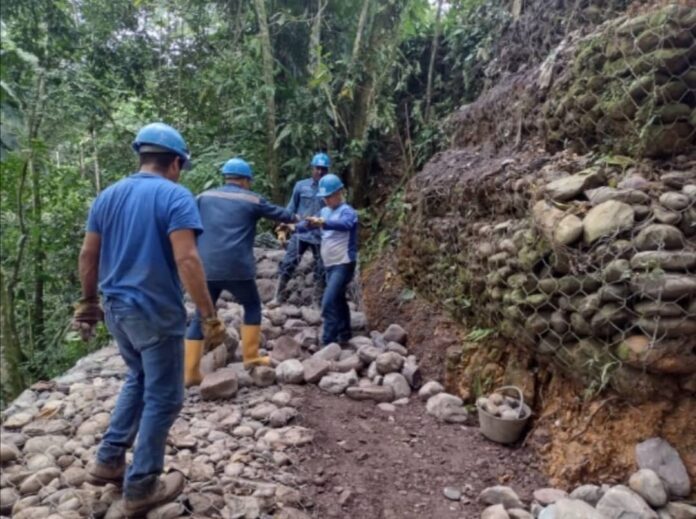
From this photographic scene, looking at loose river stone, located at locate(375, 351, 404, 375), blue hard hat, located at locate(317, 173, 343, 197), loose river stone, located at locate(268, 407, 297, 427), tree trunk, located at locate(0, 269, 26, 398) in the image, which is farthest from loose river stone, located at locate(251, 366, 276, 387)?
tree trunk, located at locate(0, 269, 26, 398)

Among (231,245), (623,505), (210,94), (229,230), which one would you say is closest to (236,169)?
(229,230)

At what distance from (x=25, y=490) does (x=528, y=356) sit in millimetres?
3312

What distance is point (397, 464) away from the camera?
3.58 m

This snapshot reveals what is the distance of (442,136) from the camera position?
27.1 feet

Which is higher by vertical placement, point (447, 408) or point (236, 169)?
point (236, 169)

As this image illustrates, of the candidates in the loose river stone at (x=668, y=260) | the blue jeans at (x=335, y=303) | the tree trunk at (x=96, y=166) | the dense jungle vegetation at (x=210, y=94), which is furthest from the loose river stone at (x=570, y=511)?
the tree trunk at (x=96, y=166)

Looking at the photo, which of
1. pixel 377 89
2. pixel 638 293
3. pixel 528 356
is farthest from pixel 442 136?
pixel 638 293

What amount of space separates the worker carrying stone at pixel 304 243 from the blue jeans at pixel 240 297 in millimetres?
2136

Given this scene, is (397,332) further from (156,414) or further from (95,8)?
(95,8)

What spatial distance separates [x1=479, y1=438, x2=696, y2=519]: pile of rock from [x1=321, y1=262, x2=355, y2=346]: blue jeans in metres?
2.54

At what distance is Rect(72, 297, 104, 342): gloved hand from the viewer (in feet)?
9.84

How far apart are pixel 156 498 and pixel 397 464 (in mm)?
1566

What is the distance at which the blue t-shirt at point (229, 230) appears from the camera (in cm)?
430

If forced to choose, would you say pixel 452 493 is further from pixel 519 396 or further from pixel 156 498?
pixel 156 498
